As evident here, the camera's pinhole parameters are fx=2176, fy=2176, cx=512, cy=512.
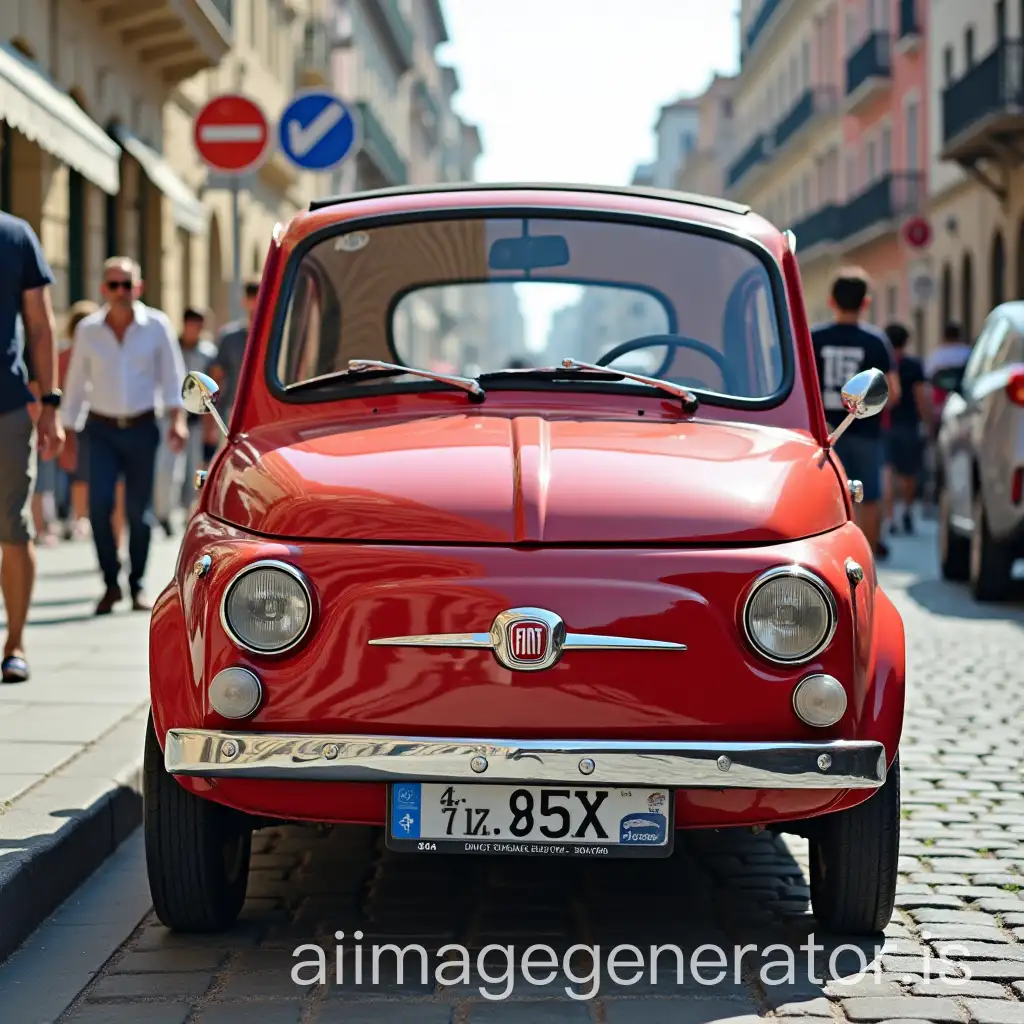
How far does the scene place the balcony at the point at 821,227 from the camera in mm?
52263

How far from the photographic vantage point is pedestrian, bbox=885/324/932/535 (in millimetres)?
18766

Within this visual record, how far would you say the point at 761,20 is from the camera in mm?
69938

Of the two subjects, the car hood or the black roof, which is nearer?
the car hood

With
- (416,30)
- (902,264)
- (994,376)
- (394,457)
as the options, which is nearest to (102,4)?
(994,376)

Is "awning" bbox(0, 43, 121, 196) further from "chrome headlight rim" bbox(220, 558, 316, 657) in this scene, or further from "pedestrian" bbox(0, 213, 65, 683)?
"chrome headlight rim" bbox(220, 558, 316, 657)

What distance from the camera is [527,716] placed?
4.51 m

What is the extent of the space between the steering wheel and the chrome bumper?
161 centimetres

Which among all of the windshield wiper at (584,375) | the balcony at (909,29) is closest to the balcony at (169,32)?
the windshield wiper at (584,375)

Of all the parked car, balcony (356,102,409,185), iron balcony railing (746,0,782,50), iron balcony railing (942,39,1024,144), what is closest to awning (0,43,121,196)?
the parked car

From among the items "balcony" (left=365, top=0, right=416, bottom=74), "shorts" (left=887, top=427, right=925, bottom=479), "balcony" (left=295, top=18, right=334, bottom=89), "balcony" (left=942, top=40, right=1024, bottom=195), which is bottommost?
"shorts" (left=887, top=427, right=925, bottom=479)

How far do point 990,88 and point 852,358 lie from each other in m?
22.9

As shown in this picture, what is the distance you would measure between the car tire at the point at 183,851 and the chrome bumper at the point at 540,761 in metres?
0.33

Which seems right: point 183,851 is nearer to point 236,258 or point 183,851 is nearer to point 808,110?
point 236,258

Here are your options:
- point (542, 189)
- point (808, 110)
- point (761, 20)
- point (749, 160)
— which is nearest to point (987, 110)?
point (808, 110)
